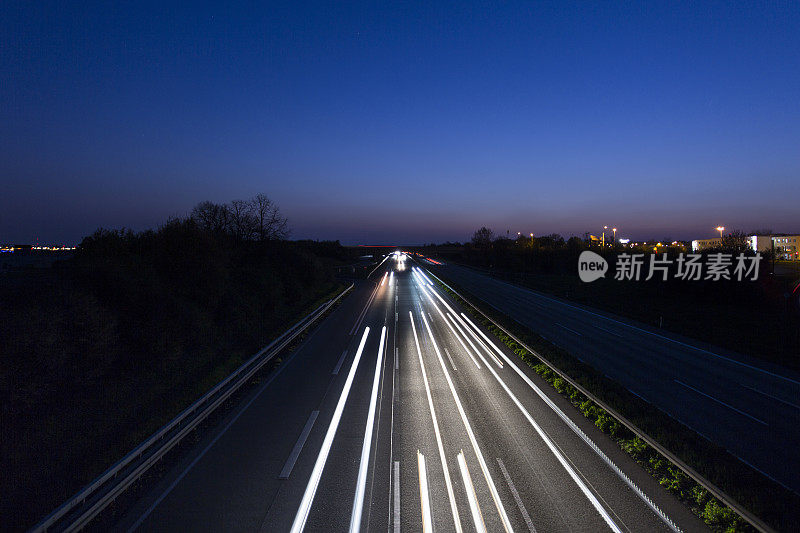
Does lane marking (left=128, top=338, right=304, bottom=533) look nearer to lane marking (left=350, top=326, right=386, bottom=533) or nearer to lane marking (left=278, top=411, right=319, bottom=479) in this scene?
lane marking (left=278, top=411, right=319, bottom=479)

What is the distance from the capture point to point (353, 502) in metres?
7.85

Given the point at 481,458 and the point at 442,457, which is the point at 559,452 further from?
the point at 442,457

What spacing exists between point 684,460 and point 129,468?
12.5m

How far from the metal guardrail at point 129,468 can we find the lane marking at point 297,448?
2985 millimetres

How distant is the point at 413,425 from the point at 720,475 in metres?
7.25

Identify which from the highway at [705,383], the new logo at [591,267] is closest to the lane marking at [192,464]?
the highway at [705,383]

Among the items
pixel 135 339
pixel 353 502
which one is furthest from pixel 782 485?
pixel 135 339

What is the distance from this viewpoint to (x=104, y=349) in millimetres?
13961

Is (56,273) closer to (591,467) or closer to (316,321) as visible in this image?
(316,321)

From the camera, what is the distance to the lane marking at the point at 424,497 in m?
7.18

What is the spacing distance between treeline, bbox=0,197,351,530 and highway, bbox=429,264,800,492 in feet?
54.1

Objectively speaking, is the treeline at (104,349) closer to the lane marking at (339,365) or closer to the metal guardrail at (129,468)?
the metal guardrail at (129,468)

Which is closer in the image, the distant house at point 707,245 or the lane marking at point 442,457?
the lane marking at point 442,457

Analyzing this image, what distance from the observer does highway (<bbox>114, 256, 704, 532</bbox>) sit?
7.37m
